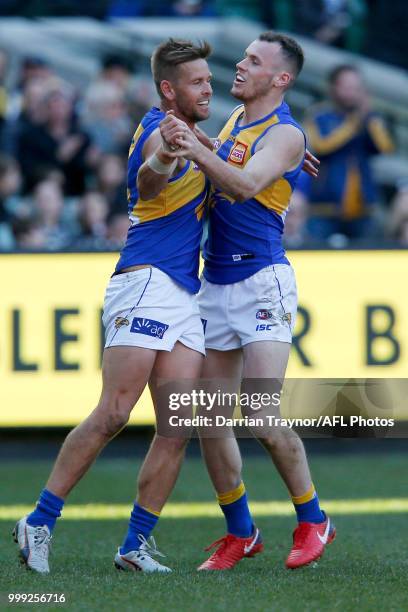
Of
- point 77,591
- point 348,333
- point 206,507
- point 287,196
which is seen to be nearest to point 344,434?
point 348,333

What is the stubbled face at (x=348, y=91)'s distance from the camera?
1095 centimetres

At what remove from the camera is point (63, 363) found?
30.0 feet

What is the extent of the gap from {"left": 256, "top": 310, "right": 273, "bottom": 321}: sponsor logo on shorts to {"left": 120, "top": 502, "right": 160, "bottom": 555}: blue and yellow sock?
0.95 meters

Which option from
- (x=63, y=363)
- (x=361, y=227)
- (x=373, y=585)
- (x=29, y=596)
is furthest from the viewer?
(x=361, y=227)

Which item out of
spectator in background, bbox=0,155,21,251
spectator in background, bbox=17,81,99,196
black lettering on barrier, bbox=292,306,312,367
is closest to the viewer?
black lettering on barrier, bbox=292,306,312,367

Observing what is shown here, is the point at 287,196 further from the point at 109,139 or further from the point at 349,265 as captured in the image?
the point at 109,139

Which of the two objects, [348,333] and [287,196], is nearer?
[287,196]

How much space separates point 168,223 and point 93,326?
389 cm

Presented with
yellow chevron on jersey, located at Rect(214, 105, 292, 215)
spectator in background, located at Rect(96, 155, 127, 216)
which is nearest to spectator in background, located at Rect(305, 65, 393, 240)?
spectator in background, located at Rect(96, 155, 127, 216)

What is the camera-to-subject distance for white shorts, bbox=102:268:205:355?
523 centimetres

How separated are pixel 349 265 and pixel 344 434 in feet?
4.06

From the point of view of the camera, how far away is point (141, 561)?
5.27 meters

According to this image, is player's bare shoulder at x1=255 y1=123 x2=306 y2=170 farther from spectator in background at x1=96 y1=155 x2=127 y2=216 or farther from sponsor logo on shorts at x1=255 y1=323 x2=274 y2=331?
spectator in background at x1=96 y1=155 x2=127 y2=216

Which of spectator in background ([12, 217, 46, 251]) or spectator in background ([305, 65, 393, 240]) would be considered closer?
spectator in background ([12, 217, 46, 251])
